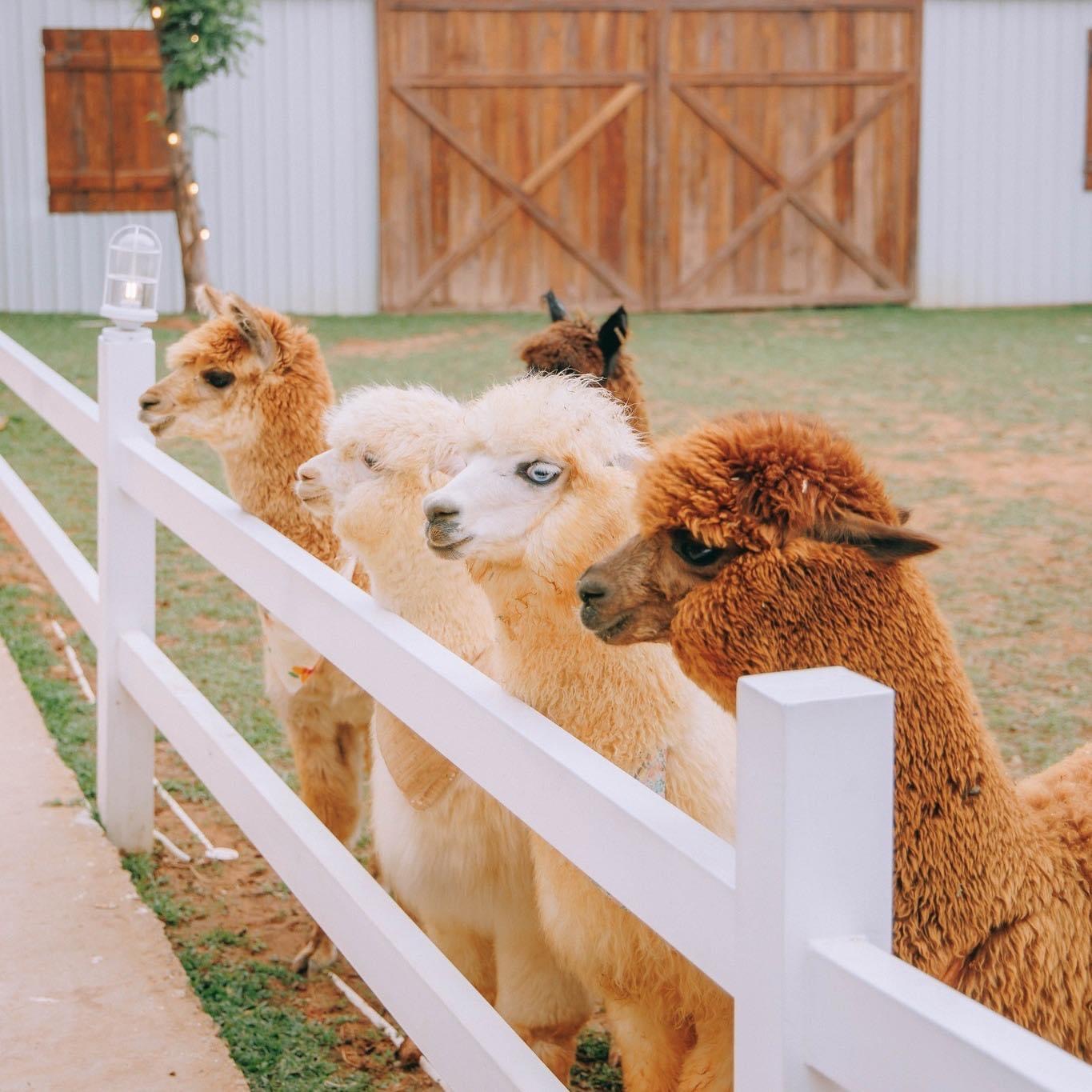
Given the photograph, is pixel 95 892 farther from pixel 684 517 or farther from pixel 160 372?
pixel 160 372

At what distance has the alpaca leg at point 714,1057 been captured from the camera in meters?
2.46

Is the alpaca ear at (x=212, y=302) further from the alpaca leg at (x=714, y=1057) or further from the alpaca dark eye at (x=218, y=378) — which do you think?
the alpaca leg at (x=714, y=1057)

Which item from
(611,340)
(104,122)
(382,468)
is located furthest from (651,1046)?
(104,122)

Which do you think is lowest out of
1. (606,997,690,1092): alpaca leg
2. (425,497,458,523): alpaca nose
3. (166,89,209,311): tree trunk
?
(606,997,690,1092): alpaca leg

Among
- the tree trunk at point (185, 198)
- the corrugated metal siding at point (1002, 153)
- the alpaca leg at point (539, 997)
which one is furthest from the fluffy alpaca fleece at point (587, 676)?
the corrugated metal siding at point (1002, 153)

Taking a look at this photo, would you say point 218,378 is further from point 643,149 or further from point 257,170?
point 643,149

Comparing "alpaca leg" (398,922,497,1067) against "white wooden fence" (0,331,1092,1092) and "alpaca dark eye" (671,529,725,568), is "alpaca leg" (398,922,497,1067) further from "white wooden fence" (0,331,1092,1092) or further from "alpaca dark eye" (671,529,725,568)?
"alpaca dark eye" (671,529,725,568)

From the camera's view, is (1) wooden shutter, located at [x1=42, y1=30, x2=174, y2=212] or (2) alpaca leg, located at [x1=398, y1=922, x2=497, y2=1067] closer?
(2) alpaca leg, located at [x1=398, y1=922, x2=497, y2=1067]

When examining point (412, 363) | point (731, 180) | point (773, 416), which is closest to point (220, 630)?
point (773, 416)

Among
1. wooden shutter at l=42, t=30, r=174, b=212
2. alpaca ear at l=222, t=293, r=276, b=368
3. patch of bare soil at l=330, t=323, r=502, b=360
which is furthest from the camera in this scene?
wooden shutter at l=42, t=30, r=174, b=212

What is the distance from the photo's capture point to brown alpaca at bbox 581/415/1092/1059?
1.96 meters

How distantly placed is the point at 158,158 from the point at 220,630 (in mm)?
10215

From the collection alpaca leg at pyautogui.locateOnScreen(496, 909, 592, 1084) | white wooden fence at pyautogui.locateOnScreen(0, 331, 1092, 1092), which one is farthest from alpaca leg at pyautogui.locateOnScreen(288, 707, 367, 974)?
alpaca leg at pyautogui.locateOnScreen(496, 909, 592, 1084)

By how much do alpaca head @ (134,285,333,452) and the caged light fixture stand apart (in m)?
0.55
